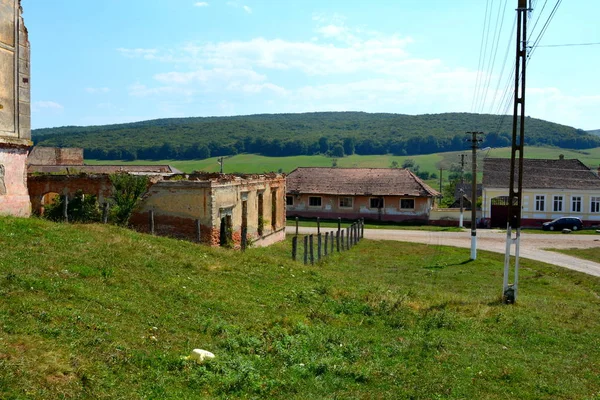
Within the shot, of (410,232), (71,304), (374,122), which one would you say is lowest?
(410,232)

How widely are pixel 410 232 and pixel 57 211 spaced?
25413 mm

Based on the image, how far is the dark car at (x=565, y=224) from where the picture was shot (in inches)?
1775

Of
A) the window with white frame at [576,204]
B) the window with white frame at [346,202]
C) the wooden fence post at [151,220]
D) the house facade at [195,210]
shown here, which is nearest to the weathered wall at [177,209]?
the house facade at [195,210]

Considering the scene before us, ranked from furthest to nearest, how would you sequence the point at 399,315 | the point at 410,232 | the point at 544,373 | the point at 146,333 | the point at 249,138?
the point at 249,138
the point at 410,232
the point at 399,315
the point at 544,373
the point at 146,333

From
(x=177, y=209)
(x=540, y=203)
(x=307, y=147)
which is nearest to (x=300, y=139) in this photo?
(x=307, y=147)

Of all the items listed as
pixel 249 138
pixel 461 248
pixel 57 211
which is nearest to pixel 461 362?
pixel 57 211

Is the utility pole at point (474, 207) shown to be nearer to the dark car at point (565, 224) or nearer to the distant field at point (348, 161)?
the dark car at point (565, 224)

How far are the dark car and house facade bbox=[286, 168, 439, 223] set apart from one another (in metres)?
9.39

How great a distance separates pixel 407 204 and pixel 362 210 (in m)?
3.95

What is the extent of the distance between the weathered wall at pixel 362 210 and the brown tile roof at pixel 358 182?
61cm

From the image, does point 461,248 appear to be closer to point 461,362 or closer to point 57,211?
point 57,211

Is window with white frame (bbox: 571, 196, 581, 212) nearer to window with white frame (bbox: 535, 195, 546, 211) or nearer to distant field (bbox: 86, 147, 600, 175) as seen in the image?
window with white frame (bbox: 535, 195, 546, 211)

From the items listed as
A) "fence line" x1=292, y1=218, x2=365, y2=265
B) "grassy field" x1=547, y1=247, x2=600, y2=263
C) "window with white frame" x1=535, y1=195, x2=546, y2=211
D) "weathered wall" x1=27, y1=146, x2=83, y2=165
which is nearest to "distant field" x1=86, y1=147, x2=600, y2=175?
"weathered wall" x1=27, y1=146, x2=83, y2=165

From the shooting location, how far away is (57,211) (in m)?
23.4
